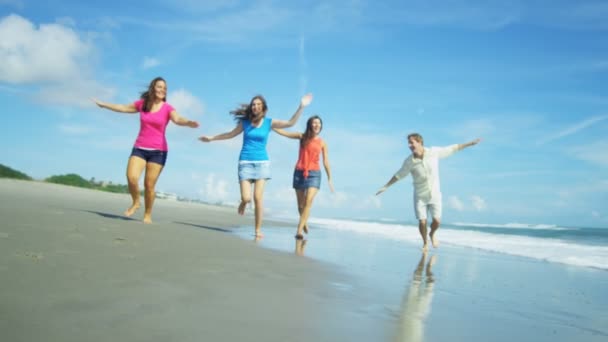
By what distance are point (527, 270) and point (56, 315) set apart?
5622mm

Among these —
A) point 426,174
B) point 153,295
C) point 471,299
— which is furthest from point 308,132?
point 153,295

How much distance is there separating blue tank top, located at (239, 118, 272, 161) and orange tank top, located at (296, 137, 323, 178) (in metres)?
1.05

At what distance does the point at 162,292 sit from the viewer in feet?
7.50

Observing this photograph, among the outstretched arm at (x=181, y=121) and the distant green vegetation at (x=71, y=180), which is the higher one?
the outstretched arm at (x=181, y=121)

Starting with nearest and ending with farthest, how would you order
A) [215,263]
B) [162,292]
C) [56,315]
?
[56,315] < [162,292] < [215,263]

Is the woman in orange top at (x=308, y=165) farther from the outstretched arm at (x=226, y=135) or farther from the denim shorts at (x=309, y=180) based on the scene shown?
the outstretched arm at (x=226, y=135)

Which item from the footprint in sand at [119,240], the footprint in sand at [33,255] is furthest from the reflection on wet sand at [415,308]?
the footprint in sand at [119,240]

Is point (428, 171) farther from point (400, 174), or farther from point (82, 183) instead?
point (82, 183)

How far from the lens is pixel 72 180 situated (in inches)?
781

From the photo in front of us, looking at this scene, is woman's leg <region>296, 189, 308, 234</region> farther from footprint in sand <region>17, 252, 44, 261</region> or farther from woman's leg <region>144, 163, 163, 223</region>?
footprint in sand <region>17, 252, 44, 261</region>

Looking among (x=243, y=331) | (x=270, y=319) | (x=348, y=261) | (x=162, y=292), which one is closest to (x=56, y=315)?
(x=162, y=292)

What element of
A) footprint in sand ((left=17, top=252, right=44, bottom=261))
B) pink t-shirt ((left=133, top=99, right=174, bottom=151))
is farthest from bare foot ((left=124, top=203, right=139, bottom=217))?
footprint in sand ((left=17, top=252, right=44, bottom=261))

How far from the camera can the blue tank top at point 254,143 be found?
673 cm

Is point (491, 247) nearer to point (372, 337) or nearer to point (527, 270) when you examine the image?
point (527, 270)
